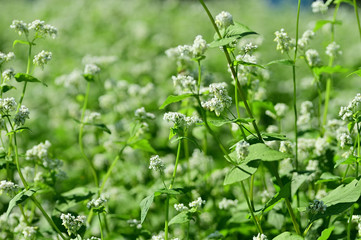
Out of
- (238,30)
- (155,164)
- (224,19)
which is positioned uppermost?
(224,19)

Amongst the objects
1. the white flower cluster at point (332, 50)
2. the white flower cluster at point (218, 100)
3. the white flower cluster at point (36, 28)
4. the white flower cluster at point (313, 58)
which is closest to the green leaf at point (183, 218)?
the white flower cluster at point (218, 100)

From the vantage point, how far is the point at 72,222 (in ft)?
8.14

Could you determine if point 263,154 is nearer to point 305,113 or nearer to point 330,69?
point 330,69

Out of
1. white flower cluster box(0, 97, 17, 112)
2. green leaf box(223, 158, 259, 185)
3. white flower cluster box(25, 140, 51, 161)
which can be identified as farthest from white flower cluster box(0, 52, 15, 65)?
green leaf box(223, 158, 259, 185)

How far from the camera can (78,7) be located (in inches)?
474

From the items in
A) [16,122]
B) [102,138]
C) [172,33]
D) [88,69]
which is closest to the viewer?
[16,122]

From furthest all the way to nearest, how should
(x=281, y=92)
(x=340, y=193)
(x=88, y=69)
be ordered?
(x=281, y=92), (x=88, y=69), (x=340, y=193)

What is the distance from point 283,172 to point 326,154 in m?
0.44

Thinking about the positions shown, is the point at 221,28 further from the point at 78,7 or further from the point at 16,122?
the point at 78,7

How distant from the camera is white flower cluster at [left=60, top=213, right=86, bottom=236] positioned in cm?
247

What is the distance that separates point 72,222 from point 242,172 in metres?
1.01

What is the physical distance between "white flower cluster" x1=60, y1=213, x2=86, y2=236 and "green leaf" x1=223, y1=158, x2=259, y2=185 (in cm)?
87

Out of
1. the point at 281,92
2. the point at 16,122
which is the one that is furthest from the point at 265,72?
the point at 281,92

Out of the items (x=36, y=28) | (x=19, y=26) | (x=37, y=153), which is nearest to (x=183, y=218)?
(x=37, y=153)
